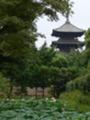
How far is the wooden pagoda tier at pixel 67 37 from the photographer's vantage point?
165 ft

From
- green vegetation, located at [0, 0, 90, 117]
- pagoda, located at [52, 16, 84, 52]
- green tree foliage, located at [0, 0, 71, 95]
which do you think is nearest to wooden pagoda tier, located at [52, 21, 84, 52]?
pagoda, located at [52, 16, 84, 52]

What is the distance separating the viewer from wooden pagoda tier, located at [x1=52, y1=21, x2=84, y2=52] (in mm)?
50250

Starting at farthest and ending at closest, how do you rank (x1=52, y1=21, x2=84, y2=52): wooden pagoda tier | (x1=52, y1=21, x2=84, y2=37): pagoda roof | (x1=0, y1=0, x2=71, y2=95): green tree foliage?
(x1=52, y1=21, x2=84, y2=37): pagoda roof
(x1=52, y1=21, x2=84, y2=52): wooden pagoda tier
(x1=0, y1=0, x2=71, y2=95): green tree foliage

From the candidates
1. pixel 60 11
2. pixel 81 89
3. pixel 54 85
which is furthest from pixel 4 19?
A: pixel 54 85

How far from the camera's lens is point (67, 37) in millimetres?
50969

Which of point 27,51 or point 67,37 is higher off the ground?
point 67,37

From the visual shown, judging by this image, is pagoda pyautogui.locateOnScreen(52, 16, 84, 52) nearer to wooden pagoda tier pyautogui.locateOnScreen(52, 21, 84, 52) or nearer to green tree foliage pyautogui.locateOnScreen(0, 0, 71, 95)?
wooden pagoda tier pyautogui.locateOnScreen(52, 21, 84, 52)

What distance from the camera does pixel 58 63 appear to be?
106 ft

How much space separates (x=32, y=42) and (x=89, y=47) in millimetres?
5503

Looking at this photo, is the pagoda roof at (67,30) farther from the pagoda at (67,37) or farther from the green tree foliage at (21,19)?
the green tree foliage at (21,19)

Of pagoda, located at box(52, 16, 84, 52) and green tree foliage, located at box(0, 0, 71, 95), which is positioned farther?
pagoda, located at box(52, 16, 84, 52)

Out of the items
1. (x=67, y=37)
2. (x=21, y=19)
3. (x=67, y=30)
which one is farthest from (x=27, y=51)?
(x=67, y=30)

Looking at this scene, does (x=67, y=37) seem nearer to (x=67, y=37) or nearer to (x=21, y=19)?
(x=67, y=37)

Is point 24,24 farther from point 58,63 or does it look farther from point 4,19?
point 58,63
